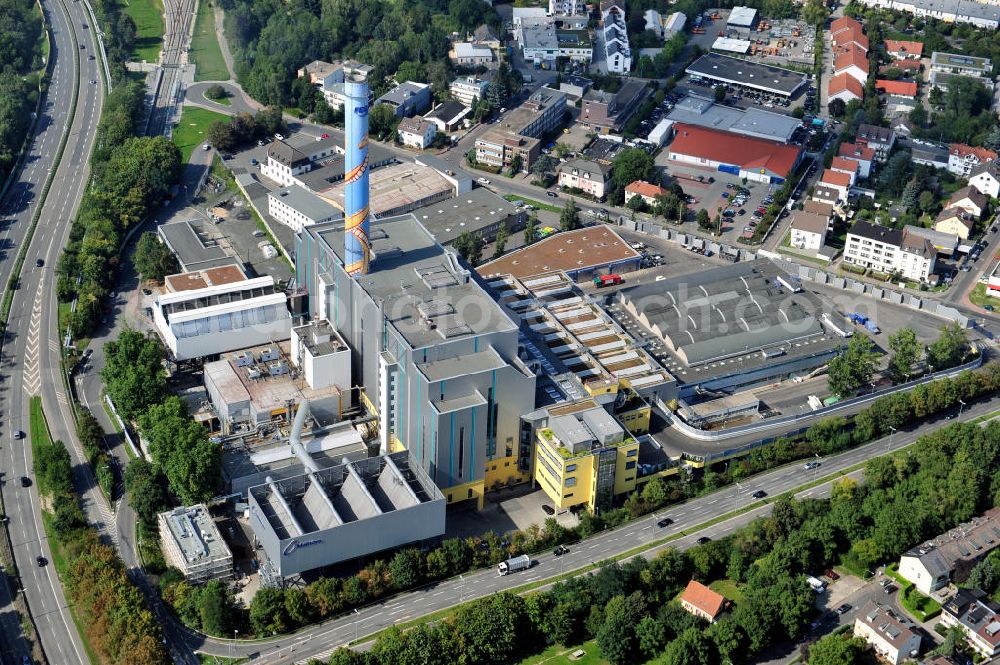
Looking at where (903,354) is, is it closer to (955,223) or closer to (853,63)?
(955,223)

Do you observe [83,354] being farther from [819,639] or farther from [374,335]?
[819,639]

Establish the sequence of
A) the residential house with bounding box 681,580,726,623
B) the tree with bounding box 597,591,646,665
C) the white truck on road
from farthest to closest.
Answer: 1. the white truck on road
2. the residential house with bounding box 681,580,726,623
3. the tree with bounding box 597,591,646,665

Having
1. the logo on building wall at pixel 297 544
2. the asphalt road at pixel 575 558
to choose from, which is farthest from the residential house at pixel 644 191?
the logo on building wall at pixel 297 544

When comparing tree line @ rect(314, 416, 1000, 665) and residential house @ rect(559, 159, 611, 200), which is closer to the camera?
tree line @ rect(314, 416, 1000, 665)

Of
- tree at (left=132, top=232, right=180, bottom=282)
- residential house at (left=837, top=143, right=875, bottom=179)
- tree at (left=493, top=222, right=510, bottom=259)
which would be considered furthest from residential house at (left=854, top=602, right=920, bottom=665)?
residential house at (left=837, top=143, right=875, bottom=179)

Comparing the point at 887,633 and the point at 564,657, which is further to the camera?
the point at 564,657

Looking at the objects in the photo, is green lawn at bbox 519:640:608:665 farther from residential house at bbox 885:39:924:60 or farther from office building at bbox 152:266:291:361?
residential house at bbox 885:39:924:60

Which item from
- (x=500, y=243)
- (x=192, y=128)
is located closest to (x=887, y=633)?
(x=500, y=243)
